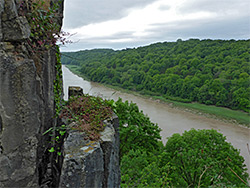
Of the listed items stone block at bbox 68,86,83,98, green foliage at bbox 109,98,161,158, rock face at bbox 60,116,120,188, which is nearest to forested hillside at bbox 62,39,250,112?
green foliage at bbox 109,98,161,158

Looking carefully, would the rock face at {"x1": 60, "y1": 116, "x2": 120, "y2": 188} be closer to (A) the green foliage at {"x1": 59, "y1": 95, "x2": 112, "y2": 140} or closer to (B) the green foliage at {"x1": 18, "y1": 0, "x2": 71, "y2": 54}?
(A) the green foliage at {"x1": 59, "y1": 95, "x2": 112, "y2": 140}

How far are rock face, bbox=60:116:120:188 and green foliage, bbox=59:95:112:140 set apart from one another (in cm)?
14

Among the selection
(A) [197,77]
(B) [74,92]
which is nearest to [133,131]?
(B) [74,92]

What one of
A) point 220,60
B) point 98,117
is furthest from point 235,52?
point 98,117

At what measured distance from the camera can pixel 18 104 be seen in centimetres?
322

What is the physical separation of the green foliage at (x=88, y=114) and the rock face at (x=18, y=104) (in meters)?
0.71

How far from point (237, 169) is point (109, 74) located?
49288 mm

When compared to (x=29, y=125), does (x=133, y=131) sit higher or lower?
lower

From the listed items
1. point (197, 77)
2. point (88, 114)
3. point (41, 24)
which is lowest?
point (197, 77)

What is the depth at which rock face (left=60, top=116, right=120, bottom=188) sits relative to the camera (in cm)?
312

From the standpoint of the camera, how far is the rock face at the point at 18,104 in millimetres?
3080

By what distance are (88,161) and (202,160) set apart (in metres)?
9.05

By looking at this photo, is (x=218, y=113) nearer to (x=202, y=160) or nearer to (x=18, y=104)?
(x=202, y=160)

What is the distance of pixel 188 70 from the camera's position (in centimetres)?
4847
